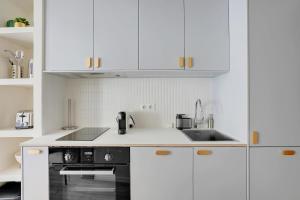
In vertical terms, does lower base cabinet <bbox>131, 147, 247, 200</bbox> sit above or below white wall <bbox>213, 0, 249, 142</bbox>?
below

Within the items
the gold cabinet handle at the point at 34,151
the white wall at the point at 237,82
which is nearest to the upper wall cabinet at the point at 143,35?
the white wall at the point at 237,82

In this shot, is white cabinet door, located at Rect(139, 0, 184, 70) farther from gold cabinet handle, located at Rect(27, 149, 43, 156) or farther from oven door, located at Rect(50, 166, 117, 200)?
gold cabinet handle, located at Rect(27, 149, 43, 156)

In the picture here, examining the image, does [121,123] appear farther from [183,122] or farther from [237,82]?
[237,82]

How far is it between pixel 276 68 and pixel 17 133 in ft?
7.48

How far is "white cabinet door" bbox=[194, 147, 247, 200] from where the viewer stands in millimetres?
1473

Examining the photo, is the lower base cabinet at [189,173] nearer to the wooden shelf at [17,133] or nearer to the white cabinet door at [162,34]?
the white cabinet door at [162,34]

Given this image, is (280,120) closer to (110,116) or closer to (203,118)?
(203,118)

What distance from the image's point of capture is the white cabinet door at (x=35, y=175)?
151cm

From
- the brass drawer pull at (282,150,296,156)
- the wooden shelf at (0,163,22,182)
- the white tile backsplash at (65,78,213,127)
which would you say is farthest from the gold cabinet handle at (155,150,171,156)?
the wooden shelf at (0,163,22,182)

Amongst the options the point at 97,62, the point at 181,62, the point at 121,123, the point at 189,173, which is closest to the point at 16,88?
the point at 97,62

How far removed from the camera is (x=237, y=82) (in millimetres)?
1594

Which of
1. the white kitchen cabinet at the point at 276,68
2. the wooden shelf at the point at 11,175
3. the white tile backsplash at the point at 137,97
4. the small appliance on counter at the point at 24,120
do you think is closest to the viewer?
the white kitchen cabinet at the point at 276,68

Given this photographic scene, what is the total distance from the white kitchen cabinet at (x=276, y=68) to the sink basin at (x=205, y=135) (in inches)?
14.3

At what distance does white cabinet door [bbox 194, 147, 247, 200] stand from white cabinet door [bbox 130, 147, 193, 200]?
7cm
